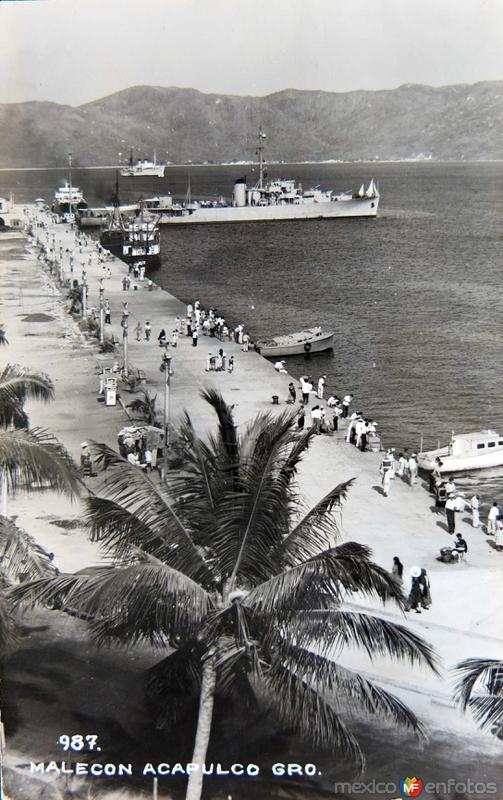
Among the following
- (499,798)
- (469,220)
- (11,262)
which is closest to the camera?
(499,798)

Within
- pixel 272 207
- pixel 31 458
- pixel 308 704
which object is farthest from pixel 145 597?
pixel 272 207

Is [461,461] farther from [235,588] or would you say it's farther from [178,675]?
[178,675]

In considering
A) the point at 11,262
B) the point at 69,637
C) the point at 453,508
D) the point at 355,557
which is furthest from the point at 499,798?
the point at 11,262

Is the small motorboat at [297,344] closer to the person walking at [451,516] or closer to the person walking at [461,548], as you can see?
the person walking at [451,516]

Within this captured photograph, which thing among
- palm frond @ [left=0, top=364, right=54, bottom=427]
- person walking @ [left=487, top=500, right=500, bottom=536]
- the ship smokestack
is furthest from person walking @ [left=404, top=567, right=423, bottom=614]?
the ship smokestack

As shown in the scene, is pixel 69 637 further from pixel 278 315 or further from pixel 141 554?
pixel 278 315

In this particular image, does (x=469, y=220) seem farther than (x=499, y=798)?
Yes

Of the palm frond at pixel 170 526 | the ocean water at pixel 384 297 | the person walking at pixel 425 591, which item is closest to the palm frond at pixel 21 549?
the palm frond at pixel 170 526
